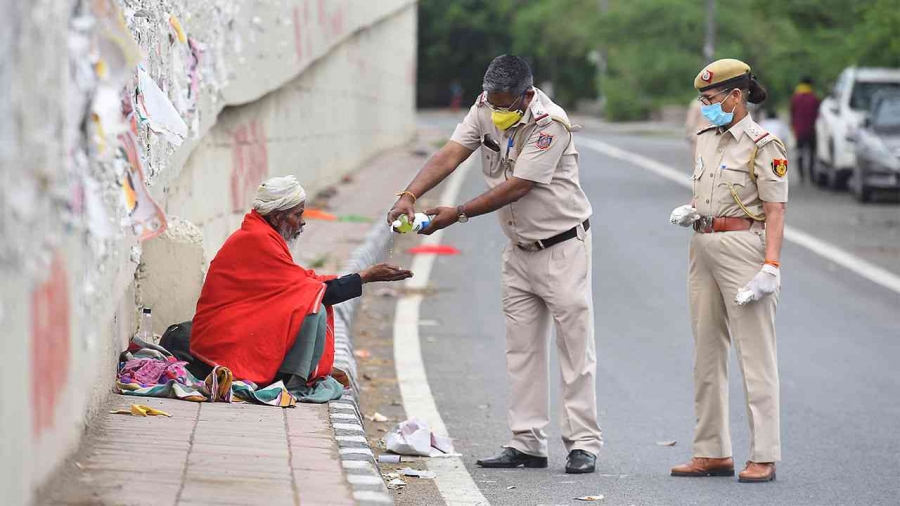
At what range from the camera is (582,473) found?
706 cm

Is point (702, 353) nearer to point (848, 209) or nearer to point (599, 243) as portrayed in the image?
point (599, 243)

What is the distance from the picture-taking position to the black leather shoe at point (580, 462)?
704 centimetres

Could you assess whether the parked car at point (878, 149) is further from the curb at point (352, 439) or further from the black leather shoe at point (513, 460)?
the black leather shoe at point (513, 460)

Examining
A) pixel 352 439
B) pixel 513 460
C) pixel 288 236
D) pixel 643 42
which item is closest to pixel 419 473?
pixel 513 460

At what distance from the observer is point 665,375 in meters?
9.89

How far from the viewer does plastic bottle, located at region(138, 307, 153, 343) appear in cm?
782

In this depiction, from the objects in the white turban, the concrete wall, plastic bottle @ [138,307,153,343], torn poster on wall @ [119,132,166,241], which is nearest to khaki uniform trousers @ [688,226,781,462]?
the white turban

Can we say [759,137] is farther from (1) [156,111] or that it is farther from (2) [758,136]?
(1) [156,111]

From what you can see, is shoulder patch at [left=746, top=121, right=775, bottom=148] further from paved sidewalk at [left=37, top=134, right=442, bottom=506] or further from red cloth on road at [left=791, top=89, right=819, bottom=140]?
red cloth on road at [left=791, top=89, right=819, bottom=140]

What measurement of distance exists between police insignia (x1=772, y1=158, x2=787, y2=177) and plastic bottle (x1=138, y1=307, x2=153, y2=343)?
3.28m

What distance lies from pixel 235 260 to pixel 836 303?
738 cm

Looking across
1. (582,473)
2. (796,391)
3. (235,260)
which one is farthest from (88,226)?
(796,391)

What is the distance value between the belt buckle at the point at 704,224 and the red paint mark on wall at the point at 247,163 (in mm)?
5515

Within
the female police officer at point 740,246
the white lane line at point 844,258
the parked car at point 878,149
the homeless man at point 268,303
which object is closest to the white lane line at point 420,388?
the homeless man at point 268,303
